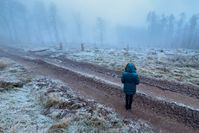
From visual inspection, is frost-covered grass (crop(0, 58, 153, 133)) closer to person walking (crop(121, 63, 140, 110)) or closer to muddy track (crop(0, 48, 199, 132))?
muddy track (crop(0, 48, 199, 132))

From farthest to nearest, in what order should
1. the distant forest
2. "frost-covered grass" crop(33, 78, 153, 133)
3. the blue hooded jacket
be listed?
1. the distant forest
2. the blue hooded jacket
3. "frost-covered grass" crop(33, 78, 153, 133)

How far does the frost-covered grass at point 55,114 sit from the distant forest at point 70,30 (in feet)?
152

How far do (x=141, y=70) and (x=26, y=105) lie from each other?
12.1 meters

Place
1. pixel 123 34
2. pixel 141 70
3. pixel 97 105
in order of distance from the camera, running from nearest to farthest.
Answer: pixel 97 105 → pixel 141 70 → pixel 123 34

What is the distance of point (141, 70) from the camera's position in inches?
733

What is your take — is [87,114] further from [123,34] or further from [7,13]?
[123,34]

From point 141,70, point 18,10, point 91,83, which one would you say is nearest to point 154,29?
point 18,10

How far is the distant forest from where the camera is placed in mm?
66688

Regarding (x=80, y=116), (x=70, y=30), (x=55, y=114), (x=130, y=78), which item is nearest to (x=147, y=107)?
(x=130, y=78)

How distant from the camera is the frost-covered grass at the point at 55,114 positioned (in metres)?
7.62

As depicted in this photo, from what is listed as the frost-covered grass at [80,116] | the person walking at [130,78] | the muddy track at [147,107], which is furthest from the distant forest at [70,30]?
the person walking at [130,78]

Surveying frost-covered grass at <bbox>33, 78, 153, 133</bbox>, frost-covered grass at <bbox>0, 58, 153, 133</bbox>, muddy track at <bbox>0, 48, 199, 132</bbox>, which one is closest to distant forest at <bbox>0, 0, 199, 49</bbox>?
muddy track at <bbox>0, 48, 199, 132</bbox>

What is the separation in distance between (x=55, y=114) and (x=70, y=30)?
106208 millimetres

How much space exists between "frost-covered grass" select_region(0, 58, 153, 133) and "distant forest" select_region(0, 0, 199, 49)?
46.5 m
